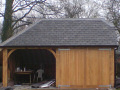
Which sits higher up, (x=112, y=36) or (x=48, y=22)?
(x=48, y=22)

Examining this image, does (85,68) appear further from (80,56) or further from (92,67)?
(80,56)

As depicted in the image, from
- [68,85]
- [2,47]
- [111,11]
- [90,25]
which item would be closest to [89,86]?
[68,85]

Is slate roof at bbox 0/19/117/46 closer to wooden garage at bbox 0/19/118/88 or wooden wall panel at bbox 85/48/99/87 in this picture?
wooden garage at bbox 0/19/118/88

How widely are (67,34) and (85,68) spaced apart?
7.32ft

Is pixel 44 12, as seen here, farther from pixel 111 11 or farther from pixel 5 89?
pixel 5 89

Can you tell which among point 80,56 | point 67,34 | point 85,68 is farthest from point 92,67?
point 67,34

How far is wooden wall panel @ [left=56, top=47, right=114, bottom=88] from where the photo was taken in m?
10.9

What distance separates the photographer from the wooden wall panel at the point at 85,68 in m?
10.9

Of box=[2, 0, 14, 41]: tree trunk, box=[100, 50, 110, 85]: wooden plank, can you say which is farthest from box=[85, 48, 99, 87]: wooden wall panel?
box=[2, 0, 14, 41]: tree trunk

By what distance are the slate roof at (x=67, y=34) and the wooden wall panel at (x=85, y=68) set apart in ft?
1.64

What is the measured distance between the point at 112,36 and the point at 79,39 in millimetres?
1905

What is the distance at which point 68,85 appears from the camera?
10922 millimetres

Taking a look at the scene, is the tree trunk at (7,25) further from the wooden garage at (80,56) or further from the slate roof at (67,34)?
the wooden garage at (80,56)

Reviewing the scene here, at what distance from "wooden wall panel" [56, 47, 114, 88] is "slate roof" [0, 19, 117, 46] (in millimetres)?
500
